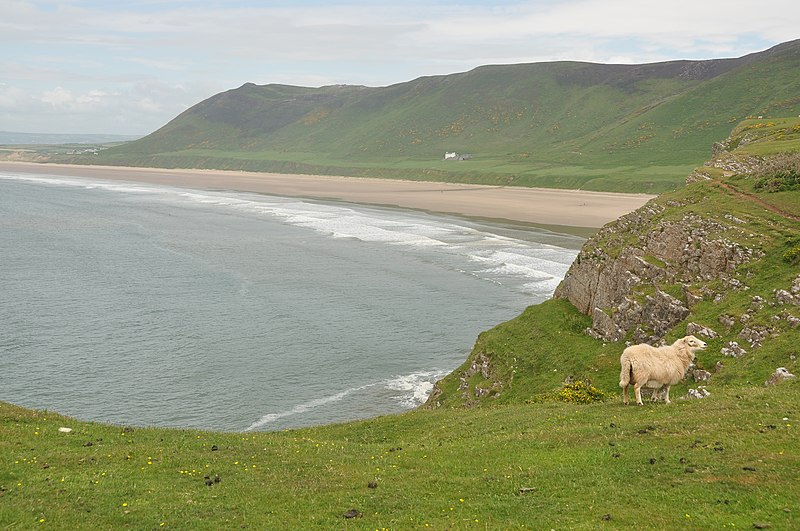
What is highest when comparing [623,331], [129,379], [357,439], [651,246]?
[651,246]

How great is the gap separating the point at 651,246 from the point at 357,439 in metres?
27.4

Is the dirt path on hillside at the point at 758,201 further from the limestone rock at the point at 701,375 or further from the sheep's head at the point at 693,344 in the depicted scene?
the sheep's head at the point at 693,344

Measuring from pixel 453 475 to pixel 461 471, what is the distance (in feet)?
1.44

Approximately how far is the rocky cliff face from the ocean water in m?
15.6

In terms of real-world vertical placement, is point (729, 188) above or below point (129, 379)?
above

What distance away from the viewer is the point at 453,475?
878 inches

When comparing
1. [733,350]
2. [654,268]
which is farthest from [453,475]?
[654,268]

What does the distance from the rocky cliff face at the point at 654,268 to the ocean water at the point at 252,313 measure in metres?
15.6

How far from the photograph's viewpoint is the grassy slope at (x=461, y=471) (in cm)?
1841

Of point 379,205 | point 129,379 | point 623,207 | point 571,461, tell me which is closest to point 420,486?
point 571,461

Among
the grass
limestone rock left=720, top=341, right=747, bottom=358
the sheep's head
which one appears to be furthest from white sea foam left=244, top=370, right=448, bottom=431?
the sheep's head

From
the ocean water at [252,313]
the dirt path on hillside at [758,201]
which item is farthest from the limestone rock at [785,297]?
the ocean water at [252,313]

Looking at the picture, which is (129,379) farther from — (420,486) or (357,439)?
(420,486)

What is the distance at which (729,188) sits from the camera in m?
55.8
